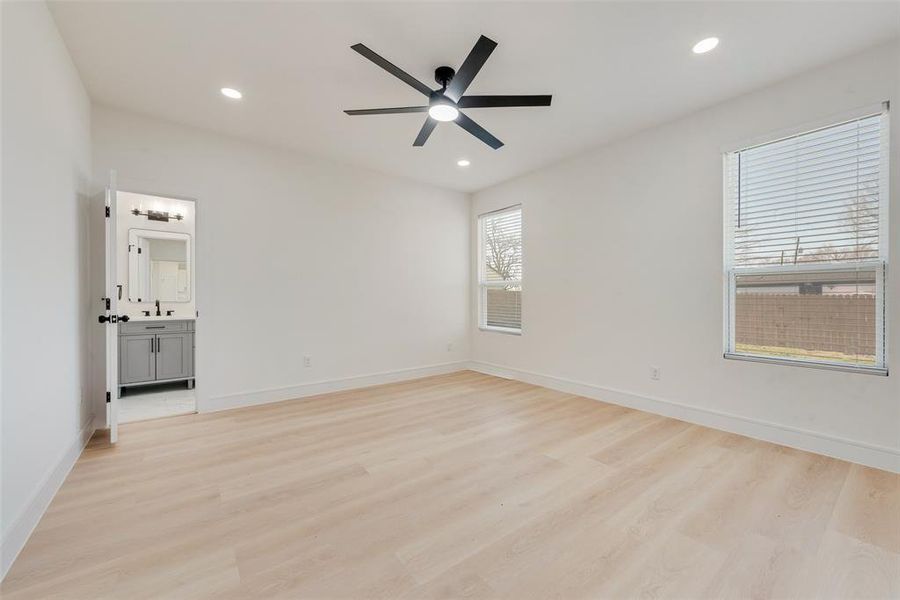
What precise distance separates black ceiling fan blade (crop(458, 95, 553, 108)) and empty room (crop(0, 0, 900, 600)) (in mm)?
45

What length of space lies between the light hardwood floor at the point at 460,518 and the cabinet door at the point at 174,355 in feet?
5.26

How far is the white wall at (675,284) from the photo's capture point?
95.9 inches

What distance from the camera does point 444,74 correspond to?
2510 mm

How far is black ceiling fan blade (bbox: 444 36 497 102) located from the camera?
73.0 inches

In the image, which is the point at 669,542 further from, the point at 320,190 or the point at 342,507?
the point at 320,190

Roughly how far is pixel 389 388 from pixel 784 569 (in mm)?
3649

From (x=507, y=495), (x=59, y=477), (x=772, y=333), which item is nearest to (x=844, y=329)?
(x=772, y=333)

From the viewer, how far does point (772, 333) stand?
2.85m

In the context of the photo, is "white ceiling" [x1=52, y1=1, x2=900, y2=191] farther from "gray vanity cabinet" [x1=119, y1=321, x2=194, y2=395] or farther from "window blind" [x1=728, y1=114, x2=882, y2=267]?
"gray vanity cabinet" [x1=119, y1=321, x2=194, y2=395]

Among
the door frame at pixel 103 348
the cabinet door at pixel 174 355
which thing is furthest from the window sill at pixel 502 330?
the cabinet door at pixel 174 355

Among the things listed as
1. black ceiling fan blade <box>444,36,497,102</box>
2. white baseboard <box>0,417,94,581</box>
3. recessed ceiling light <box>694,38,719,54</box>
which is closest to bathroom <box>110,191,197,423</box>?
white baseboard <box>0,417,94,581</box>

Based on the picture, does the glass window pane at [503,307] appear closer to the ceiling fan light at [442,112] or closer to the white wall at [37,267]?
the ceiling fan light at [442,112]

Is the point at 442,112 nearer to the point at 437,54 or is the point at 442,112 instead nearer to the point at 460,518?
the point at 437,54

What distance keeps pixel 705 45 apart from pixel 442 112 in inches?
67.8
